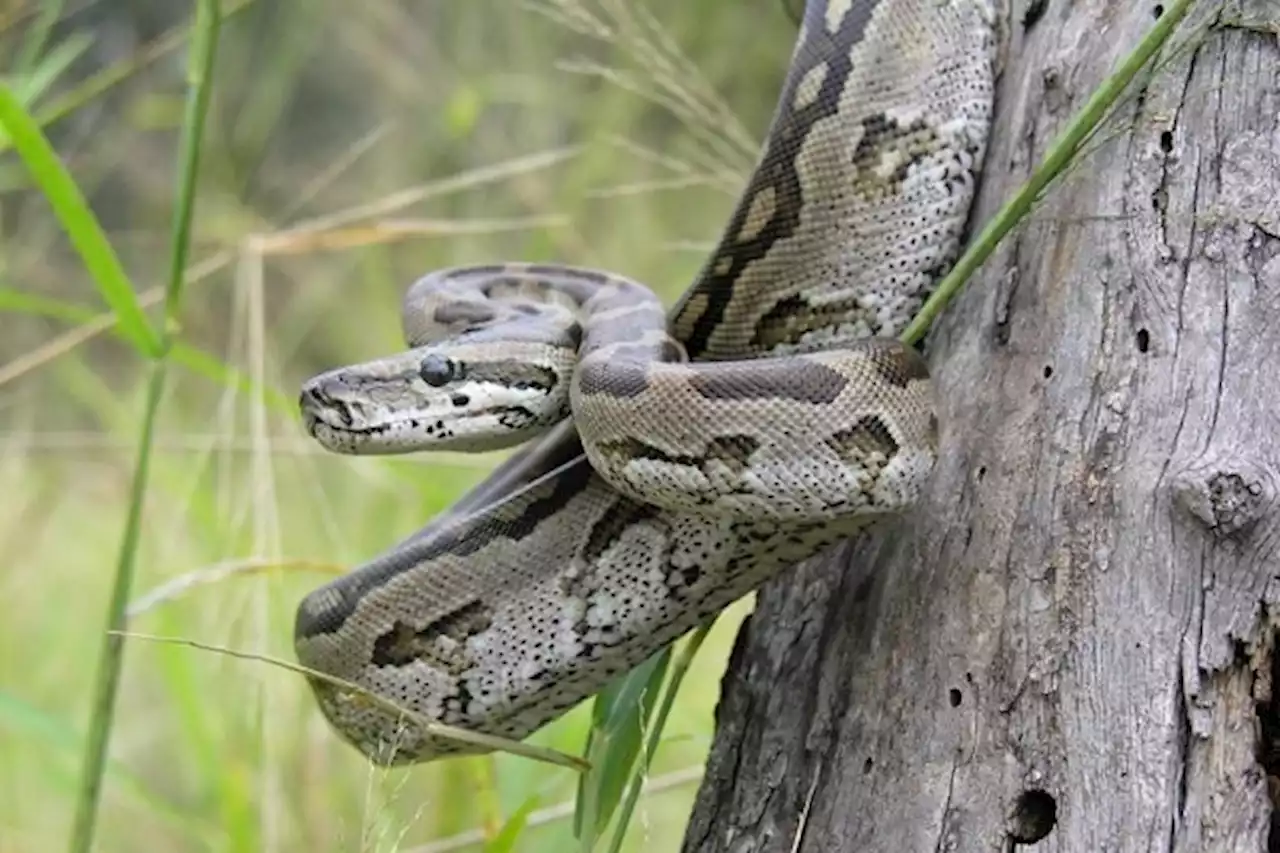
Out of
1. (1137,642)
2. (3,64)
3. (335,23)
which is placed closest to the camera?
(1137,642)

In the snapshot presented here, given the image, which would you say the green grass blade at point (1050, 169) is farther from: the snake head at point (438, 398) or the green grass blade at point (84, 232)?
the green grass blade at point (84, 232)

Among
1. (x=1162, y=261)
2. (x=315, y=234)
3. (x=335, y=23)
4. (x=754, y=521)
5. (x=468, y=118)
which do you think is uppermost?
(x=335, y=23)

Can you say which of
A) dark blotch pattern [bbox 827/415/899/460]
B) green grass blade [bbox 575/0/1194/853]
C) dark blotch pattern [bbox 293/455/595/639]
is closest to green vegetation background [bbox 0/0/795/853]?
dark blotch pattern [bbox 293/455/595/639]

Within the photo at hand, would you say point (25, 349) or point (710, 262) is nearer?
point (710, 262)

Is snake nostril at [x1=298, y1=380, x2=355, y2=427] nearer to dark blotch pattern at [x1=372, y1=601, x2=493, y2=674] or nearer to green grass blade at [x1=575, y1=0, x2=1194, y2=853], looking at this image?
dark blotch pattern at [x1=372, y1=601, x2=493, y2=674]

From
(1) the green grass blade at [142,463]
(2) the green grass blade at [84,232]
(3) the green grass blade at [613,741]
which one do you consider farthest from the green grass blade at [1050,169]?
(2) the green grass blade at [84,232]

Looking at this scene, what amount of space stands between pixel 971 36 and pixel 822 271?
0.58 metres

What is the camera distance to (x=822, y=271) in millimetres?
3051

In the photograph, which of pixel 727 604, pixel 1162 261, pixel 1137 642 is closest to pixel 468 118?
pixel 727 604

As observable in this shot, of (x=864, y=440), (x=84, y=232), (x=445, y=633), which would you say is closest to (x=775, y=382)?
(x=864, y=440)

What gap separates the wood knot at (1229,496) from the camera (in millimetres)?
2352

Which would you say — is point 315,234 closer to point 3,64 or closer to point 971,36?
point 971,36

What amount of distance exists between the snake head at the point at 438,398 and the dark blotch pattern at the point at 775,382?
600 millimetres

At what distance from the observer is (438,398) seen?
3090 mm
